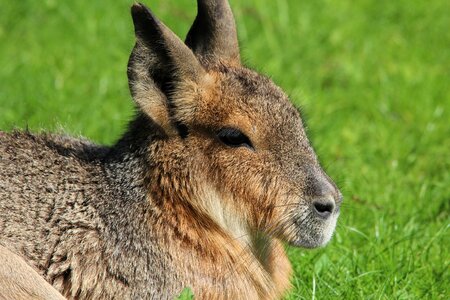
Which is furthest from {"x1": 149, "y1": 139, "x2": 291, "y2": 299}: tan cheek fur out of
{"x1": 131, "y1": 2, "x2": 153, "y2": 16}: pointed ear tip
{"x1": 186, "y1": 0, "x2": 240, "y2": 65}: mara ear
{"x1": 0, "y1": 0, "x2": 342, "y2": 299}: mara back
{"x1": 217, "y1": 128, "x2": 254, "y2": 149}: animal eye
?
{"x1": 186, "y1": 0, "x2": 240, "y2": 65}: mara ear

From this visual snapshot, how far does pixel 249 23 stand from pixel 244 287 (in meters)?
5.59

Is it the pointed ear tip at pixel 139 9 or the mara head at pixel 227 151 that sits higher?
the pointed ear tip at pixel 139 9

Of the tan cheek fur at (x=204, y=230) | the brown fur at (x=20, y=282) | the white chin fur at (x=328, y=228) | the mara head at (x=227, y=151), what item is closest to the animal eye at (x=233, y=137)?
the mara head at (x=227, y=151)

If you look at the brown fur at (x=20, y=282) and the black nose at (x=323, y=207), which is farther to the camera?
the black nose at (x=323, y=207)

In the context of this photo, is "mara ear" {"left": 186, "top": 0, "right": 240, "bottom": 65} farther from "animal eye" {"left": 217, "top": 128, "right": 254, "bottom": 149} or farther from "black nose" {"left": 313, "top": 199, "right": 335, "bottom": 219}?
"black nose" {"left": 313, "top": 199, "right": 335, "bottom": 219}

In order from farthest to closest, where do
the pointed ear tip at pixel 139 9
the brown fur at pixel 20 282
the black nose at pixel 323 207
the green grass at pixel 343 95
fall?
the green grass at pixel 343 95 < the black nose at pixel 323 207 < the pointed ear tip at pixel 139 9 < the brown fur at pixel 20 282

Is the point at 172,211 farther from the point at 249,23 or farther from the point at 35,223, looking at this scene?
the point at 249,23

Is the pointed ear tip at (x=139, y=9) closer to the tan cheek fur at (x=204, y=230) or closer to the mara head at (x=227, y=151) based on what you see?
the mara head at (x=227, y=151)

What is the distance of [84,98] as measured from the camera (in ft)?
29.7

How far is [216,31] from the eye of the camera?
20.6 feet

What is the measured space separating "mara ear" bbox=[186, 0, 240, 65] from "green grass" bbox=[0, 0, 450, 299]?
0.71 m

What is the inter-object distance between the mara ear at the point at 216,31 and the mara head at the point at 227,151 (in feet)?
1.75

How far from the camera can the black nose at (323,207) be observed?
5516 millimetres

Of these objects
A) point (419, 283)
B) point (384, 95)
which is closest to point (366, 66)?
point (384, 95)
